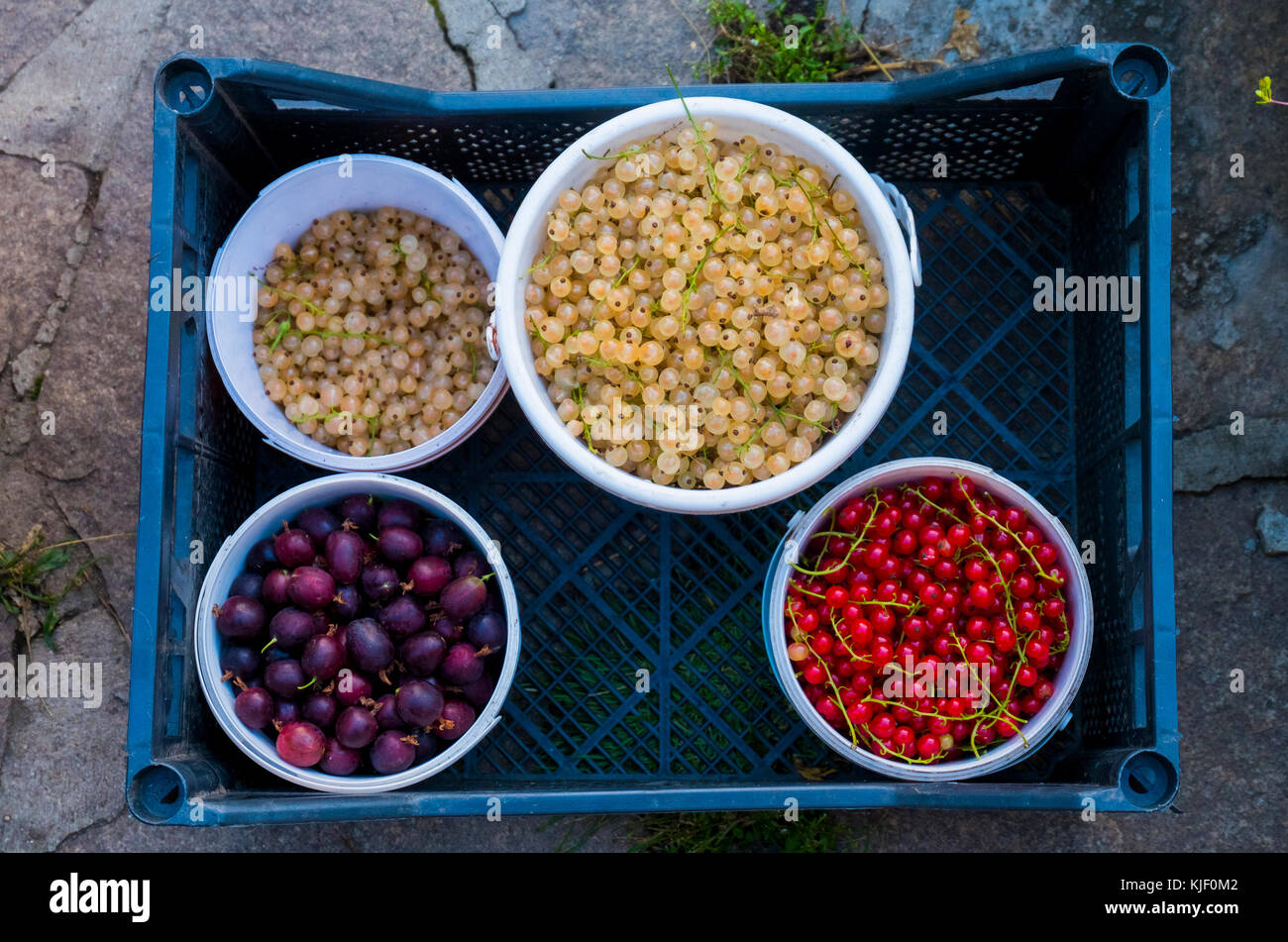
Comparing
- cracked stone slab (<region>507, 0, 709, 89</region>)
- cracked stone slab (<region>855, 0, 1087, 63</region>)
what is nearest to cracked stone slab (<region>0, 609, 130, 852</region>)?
cracked stone slab (<region>507, 0, 709, 89</region>)

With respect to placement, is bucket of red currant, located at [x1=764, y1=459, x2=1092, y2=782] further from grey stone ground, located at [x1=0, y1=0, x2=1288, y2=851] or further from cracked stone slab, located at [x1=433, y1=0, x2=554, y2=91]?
cracked stone slab, located at [x1=433, y1=0, x2=554, y2=91]

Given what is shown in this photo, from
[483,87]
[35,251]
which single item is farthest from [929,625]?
[35,251]

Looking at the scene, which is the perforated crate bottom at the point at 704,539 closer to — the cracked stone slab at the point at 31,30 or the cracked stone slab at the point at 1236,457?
the cracked stone slab at the point at 1236,457

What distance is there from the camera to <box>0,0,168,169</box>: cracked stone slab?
6.62 ft

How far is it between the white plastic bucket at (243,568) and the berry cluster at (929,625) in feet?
1.55

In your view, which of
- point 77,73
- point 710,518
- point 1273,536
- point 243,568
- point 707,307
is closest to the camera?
point 707,307

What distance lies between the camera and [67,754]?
1.95m

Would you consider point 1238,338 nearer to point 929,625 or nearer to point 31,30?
point 929,625

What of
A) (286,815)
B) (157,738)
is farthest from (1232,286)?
(157,738)

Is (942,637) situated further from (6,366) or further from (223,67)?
(6,366)

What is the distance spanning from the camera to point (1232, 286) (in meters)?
1.93

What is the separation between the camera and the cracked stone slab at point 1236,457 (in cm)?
192

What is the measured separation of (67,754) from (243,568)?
0.78 m

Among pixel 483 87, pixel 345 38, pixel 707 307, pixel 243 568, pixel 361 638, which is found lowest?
pixel 361 638
